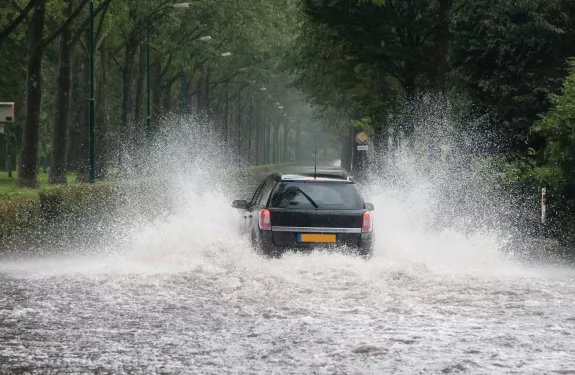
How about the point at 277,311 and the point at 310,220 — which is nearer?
the point at 277,311

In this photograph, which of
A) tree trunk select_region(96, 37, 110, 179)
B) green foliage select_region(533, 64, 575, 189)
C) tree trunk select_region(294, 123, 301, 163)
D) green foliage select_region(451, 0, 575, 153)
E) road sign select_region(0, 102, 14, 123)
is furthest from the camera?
tree trunk select_region(294, 123, 301, 163)

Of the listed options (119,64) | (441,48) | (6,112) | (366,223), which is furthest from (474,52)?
(366,223)

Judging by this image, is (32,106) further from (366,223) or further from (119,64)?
(366,223)

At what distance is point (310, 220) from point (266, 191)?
3.64ft

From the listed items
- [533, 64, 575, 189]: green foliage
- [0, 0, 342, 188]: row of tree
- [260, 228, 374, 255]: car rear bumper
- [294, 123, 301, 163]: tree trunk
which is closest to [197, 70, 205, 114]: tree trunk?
[0, 0, 342, 188]: row of tree

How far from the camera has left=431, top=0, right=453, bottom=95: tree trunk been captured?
37.4 meters

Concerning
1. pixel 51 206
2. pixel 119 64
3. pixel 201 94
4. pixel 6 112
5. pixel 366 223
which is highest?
pixel 201 94

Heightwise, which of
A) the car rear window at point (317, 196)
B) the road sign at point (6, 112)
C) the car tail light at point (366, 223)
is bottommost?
the car tail light at point (366, 223)

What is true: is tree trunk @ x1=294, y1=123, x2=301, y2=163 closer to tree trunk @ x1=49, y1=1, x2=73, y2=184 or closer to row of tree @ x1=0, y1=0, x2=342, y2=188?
row of tree @ x1=0, y1=0, x2=342, y2=188

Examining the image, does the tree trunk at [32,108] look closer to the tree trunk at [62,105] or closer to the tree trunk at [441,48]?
the tree trunk at [62,105]

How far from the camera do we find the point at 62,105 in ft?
122

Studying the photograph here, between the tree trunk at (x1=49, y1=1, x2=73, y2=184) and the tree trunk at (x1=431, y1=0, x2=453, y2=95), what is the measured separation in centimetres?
1303

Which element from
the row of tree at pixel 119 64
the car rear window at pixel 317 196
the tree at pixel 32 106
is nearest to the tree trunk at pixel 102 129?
the row of tree at pixel 119 64

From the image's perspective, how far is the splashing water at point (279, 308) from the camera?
824cm
